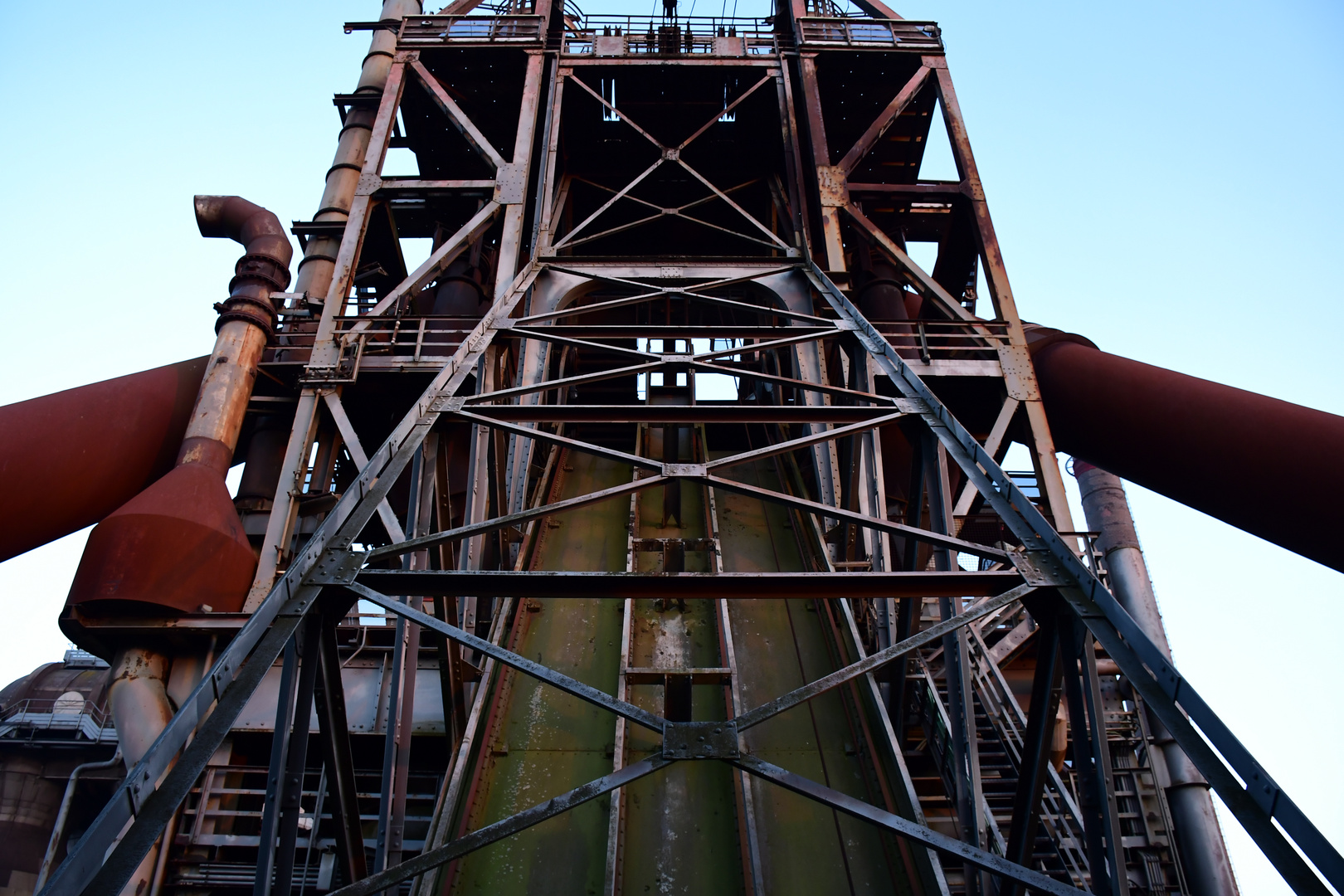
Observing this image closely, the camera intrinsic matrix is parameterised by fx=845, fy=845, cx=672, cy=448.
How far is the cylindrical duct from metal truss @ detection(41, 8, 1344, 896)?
2181 mm

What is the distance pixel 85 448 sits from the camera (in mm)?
9375

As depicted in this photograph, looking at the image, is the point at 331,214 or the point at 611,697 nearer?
the point at 611,697

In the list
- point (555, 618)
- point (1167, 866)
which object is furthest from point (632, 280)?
point (1167, 866)

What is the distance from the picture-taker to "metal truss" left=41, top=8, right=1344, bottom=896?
3.29 meters

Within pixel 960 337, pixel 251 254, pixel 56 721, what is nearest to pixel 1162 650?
pixel 960 337

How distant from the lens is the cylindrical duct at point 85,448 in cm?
868

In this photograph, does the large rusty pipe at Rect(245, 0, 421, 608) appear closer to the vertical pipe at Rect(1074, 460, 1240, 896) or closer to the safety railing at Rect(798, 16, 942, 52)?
the safety railing at Rect(798, 16, 942, 52)

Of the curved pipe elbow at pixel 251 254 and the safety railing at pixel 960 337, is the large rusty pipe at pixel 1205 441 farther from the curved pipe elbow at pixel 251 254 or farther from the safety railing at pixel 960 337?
the curved pipe elbow at pixel 251 254

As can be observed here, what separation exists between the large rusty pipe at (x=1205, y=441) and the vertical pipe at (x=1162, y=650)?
1751 millimetres

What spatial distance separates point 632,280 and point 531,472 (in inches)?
114

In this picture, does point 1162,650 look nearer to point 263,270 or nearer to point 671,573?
point 671,573

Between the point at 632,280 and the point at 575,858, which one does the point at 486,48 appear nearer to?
the point at 632,280

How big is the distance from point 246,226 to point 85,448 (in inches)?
197

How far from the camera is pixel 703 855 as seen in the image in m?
5.76
